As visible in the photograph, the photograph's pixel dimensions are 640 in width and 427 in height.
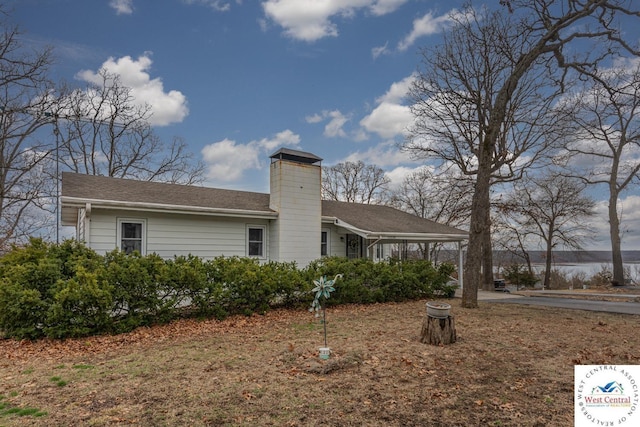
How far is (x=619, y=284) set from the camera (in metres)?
21.5

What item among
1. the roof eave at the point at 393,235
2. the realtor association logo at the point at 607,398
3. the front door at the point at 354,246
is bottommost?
the realtor association logo at the point at 607,398

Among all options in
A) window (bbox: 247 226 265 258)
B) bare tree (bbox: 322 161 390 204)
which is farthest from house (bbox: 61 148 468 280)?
bare tree (bbox: 322 161 390 204)

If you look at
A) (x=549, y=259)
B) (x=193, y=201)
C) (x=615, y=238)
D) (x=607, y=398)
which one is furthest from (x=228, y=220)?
(x=615, y=238)

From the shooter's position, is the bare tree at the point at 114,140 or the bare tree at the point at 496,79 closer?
the bare tree at the point at 496,79

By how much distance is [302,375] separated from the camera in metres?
4.75

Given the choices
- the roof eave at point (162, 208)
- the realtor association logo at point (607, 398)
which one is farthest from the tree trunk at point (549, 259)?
the realtor association logo at point (607, 398)

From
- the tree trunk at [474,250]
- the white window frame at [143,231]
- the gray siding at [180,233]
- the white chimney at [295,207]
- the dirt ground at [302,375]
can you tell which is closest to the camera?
the dirt ground at [302,375]

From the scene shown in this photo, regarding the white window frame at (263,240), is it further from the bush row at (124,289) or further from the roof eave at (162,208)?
the bush row at (124,289)

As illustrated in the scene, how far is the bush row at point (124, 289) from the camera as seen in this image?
6555 millimetres

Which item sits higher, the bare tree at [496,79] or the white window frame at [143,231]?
the bare tree at [496,79]

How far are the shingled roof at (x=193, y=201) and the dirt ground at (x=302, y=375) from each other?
11.7 ft

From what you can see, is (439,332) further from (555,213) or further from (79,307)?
(555,213)

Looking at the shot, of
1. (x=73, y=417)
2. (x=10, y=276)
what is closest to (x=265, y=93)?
(x=10, y=276)

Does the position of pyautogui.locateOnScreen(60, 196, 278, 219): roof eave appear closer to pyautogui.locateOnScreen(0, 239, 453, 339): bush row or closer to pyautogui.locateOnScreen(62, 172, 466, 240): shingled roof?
pyautogui.locateOnScreen(62, 172, 466, 240): shingled roof
